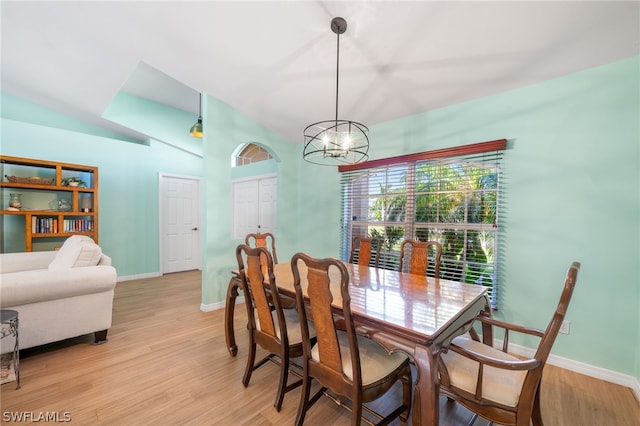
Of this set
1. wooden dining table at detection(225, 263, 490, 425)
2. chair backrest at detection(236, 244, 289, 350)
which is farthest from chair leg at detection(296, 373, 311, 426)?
wooden dining table at detection(225, 263, 490, 425)

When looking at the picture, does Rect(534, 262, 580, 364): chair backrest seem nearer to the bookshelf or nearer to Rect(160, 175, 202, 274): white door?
the bookshelf

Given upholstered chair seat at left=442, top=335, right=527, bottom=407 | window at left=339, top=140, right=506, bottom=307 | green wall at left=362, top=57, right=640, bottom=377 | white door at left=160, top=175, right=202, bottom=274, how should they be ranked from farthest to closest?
white door at left=160, top=175, right=202, bottom=274 < window at left=339, top=140, right=506, bottom=307 < green wall at left=362, top=57, right=640, bottom=377 < upholstered chair seat at left=442, top=335, right=527, bottom=407

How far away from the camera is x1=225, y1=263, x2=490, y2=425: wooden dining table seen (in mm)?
1147

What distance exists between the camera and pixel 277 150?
4.12 meters

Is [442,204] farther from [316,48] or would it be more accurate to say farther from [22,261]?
[22,261]

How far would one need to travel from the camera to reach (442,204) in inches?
112

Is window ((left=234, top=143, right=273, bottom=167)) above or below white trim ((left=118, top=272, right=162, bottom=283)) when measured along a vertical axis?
above

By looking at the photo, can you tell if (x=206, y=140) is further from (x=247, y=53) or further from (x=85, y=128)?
(x=85, y=128)

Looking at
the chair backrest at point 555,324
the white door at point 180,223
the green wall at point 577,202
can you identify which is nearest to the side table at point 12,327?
the chair backrest at point 555,324

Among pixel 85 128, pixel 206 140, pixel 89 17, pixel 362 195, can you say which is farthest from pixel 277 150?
pixel 85 128

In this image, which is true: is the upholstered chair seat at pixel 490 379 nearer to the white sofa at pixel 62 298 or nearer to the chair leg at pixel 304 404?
the chair leg at pixel 304 404

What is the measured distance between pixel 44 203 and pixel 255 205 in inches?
127

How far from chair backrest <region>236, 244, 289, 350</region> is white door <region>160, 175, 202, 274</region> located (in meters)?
4.19

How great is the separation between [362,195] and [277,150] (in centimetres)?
158
